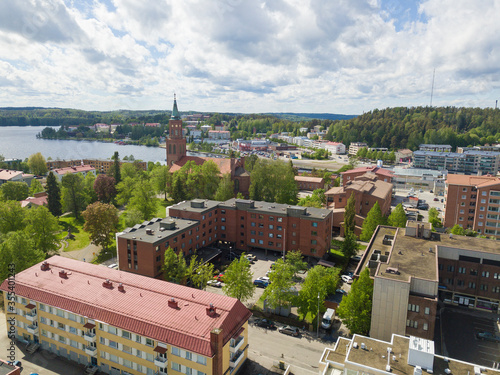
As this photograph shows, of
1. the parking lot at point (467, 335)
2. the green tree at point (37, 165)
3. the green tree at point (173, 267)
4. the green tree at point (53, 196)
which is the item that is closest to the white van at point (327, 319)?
the parking lot at point (467, 335)

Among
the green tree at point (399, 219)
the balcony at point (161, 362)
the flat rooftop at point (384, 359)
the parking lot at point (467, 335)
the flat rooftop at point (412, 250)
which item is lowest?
the parking lot at point (467, 335)

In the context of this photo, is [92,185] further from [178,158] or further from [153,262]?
[153,262]

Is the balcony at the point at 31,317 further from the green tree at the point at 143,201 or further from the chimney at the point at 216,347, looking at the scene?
the green tree at the point at 143,201

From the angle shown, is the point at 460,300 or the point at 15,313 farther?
the point at 460,300

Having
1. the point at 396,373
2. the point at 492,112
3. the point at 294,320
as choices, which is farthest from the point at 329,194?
the point at 492,112

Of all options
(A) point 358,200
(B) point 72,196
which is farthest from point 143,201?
(A) point 358,200

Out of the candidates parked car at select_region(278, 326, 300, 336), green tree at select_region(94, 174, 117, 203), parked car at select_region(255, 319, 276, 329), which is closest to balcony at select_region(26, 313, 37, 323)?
parked car at select_region(255, 319, 276, 329)

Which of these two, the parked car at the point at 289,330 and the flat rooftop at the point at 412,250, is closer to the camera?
the flat rooftop at the point at 412,250
